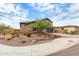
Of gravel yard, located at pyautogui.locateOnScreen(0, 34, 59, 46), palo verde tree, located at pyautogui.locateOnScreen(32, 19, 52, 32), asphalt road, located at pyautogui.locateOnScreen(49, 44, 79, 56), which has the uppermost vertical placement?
palo verde tree, located at pyautogui.locateOnScreen(32, 19, 52, 32)

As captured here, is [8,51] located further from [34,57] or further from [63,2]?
[63,2]

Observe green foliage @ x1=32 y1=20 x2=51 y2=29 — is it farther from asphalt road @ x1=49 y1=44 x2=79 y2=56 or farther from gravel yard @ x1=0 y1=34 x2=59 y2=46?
asphalt road @ x1=49 y1=44 x2=79 y2=56

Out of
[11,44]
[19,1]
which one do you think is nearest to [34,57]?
[11,44]

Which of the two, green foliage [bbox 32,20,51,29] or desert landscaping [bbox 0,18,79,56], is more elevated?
green foliage [bbox 32,20,51,29]

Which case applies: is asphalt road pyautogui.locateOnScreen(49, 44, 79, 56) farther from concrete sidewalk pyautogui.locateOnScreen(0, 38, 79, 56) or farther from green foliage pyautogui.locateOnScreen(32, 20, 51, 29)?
green foliage pyautogui.locateOnScreen(32, 20, 51, 29)

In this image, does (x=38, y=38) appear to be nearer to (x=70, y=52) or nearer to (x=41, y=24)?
(x=41, y=24)

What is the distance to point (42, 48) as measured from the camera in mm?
1462

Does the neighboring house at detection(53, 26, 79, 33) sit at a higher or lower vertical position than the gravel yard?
higher

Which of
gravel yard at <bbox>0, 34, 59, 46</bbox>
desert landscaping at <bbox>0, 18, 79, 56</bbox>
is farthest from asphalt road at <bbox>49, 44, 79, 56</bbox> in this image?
gravel yard at <bbox>0, 34, 59, 46</bbox>

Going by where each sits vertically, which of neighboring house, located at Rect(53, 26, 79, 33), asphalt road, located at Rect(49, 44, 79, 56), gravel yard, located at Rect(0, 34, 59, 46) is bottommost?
asphalt road, located at Rect(49, 44, 79, 56)

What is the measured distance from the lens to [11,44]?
1.46 m

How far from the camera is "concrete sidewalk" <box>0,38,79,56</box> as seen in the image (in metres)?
1.45

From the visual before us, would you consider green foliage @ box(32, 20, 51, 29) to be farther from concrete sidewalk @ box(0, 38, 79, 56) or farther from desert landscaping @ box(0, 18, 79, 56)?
concrete sidewalk @ box(0, 38, 79, 56)

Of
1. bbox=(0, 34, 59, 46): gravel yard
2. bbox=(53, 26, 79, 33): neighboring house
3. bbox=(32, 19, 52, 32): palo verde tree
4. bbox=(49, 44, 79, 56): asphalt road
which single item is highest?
bbox=(32, 19, 52, 32): palo verde tree
